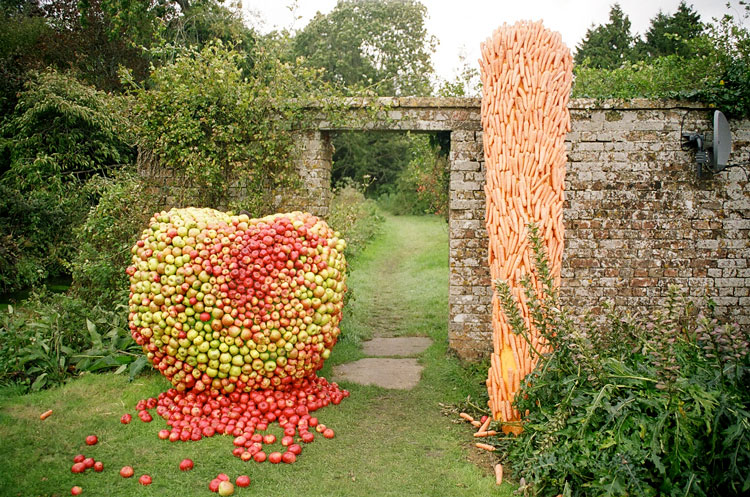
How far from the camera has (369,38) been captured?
24828 mm

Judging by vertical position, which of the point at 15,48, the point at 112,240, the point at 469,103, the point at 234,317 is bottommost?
the point at 234,317

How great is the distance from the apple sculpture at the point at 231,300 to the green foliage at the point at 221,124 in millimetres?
1541

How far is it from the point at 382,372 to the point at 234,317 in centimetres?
203

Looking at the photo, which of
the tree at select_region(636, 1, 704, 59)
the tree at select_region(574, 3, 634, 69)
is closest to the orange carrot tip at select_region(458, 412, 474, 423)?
the tree at select_region(636, 1, 704, 59)

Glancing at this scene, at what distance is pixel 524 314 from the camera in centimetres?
407

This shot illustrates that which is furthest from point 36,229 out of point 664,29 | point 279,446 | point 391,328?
point 664,29

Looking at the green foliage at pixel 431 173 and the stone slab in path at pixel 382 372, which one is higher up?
the green foliage at pixel 431 173

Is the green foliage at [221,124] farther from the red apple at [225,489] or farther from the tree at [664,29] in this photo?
the tree at [664,29]

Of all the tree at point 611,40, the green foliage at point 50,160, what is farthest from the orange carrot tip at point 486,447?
the tree at point 611,40

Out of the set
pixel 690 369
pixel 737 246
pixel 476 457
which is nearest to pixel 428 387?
pixel 476 457

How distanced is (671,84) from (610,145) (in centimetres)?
196

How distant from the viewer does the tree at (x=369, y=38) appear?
24.5 meters

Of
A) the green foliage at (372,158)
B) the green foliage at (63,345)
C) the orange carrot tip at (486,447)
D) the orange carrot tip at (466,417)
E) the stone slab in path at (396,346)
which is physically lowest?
the orange carrot tip at (486,447)

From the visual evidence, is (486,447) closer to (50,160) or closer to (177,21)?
(50,160)
